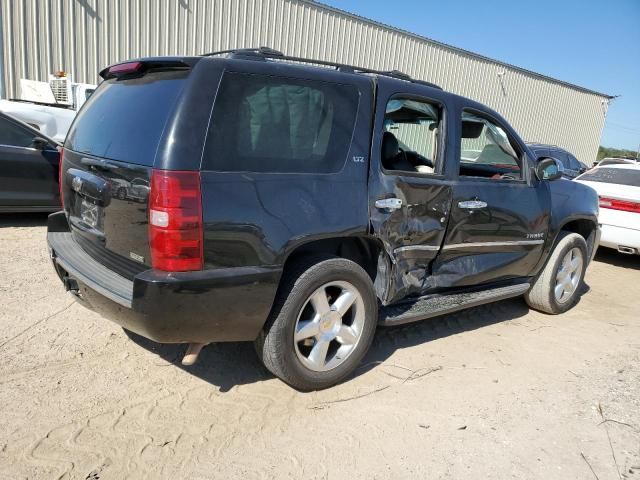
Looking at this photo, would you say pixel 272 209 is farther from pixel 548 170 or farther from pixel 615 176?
pixel 615 176

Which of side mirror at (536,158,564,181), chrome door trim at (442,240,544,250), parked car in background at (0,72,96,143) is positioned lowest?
chrome door trim at (442,240,544,250)

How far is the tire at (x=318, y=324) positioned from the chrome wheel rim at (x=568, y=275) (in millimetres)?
2533

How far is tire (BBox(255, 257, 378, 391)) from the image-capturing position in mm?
2830

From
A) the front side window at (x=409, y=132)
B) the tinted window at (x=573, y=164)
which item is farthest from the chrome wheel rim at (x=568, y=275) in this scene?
the tinted window at (x=573, y=164)

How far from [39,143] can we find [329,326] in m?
4.92

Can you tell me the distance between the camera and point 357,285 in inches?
122

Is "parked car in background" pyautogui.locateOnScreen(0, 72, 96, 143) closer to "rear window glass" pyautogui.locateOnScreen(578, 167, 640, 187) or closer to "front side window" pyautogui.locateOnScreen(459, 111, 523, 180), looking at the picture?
"front side window" pyautogui.locateOnScreen(459, 111, 523, 180)

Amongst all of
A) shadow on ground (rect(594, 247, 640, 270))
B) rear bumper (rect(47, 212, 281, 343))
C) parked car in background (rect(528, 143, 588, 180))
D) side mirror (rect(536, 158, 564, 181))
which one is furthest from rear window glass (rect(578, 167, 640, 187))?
rear bumper (rect(47, 212, 281, 343))

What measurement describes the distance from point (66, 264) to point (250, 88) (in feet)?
4.84

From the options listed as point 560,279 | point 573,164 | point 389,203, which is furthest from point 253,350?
point 573,164

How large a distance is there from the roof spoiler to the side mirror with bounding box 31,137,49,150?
3.57 m

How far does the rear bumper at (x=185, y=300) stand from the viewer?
2422mm

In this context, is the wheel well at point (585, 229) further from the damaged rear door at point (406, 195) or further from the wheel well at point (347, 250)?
the wheel well at point (347, 250)

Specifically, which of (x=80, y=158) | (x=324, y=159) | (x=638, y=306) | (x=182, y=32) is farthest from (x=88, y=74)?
(x=638, y=306)
